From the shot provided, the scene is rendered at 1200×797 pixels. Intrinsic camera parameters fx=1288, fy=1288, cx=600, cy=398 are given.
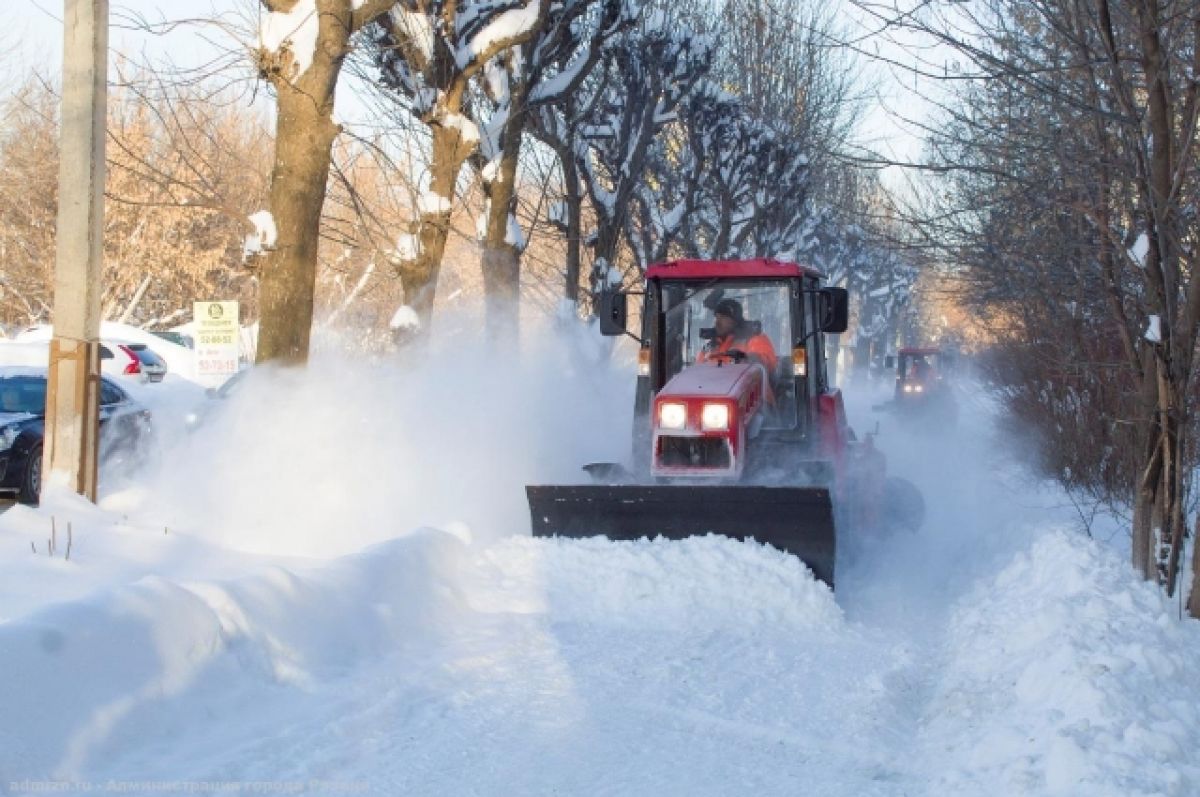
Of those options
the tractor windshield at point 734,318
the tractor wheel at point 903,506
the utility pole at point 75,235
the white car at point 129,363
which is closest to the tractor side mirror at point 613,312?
the tractor windshield at point 734,318

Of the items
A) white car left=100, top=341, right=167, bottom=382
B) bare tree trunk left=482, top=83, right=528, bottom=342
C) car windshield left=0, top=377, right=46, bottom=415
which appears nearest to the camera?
car windshield left=0, top=377, right=46, bottom=415

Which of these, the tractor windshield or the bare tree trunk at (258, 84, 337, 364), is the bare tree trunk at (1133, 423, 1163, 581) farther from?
the bare tree trunk at (258, 84, 337, 364)

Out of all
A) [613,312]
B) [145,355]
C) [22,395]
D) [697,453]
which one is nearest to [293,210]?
[613,312]

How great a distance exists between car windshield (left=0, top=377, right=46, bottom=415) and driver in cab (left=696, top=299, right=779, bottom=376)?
8.22 meters

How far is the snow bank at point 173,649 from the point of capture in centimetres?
475

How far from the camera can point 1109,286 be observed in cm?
826

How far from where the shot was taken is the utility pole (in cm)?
1024

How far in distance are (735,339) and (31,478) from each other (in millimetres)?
8136

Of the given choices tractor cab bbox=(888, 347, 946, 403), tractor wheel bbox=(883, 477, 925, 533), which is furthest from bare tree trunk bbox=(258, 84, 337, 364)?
tractor cab bbox=(888, 347, 946, 403)

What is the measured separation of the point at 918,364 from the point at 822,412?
89.0ft

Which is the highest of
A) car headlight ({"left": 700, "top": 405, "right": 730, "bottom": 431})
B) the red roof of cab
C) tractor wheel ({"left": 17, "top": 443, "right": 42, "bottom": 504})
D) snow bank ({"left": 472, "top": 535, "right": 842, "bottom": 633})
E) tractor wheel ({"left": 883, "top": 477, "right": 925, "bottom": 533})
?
the red roof of cab

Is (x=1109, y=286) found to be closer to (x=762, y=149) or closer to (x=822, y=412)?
(x=822, y=412)

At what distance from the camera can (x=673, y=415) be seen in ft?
30.0

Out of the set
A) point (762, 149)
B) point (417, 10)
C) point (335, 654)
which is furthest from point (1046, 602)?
point (762, 149)
